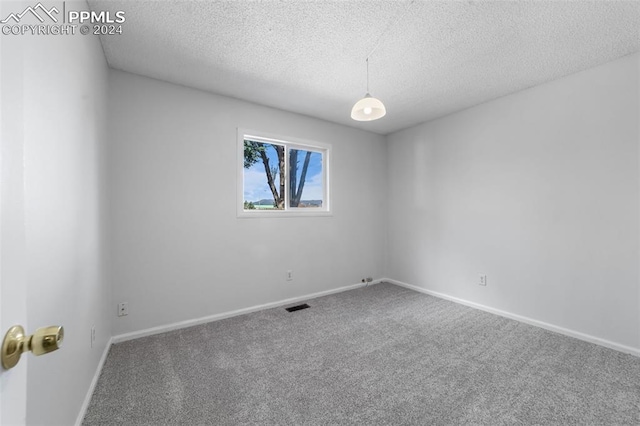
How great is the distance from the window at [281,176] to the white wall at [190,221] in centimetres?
11

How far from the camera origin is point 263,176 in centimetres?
347

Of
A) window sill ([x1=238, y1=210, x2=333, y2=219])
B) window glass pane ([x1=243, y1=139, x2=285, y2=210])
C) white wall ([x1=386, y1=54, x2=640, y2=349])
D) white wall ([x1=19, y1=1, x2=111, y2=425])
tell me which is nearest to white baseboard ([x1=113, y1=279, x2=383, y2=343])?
white wall ([x1=19, y1=1, x2=111, y2=425])

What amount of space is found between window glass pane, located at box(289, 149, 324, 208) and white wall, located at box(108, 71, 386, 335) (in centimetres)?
26

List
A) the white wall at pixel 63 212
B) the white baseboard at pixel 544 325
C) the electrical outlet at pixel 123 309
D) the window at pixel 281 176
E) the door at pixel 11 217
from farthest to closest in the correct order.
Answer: the window at pixel 281 176
the electrical outlet at pixel 123 309
the white baseboard at pixel 544 325
the white wall at pixel 63 212
the door at pixel 11 217

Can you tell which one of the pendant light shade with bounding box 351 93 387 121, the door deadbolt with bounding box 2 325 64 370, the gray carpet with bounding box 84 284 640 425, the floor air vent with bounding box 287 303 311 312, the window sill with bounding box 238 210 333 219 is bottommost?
the gray carpet with bounding box 84 284 640 425

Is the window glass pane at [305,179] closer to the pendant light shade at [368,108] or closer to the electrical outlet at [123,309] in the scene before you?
the pendant light shade at [368,108]

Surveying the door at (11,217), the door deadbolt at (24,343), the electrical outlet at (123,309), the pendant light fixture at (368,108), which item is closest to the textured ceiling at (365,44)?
Answer: the pendant light fixture at (368,108)

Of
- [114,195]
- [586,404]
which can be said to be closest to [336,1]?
[114,195]

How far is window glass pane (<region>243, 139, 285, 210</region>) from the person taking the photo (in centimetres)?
333

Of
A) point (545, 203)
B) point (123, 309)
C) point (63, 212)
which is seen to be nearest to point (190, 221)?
point (123, 309)

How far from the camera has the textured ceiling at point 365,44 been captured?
5.80ft

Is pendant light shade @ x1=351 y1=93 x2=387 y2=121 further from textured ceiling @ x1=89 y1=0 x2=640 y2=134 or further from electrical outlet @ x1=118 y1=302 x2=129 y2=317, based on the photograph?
electrical outlet @ x1=118 y1=302 x2=129 y2=317

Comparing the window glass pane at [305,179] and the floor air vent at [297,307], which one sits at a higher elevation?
the window glass pane at [305,179]

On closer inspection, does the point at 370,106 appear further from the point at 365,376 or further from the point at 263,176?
the point at 365,376
